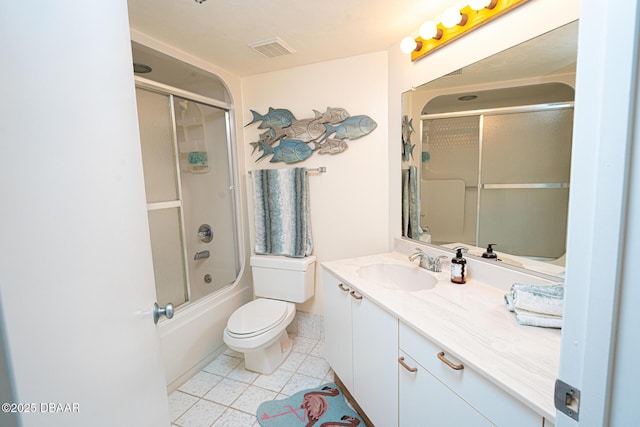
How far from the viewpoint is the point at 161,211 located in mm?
1956

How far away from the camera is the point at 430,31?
149 cm

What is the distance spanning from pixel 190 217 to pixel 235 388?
128 cm

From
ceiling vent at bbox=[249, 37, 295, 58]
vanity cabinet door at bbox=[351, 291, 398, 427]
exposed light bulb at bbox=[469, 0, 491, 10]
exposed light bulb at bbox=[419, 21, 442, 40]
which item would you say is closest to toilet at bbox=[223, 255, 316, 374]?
vanity cabinet door at bbox=[351, 291, 398, 427]

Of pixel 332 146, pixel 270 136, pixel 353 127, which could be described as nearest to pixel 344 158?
pixel 332 146

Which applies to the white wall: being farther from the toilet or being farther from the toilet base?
the toilet base

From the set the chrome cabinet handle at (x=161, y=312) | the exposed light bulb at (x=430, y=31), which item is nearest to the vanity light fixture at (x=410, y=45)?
the exposed light bulb at (x=430, y=31)

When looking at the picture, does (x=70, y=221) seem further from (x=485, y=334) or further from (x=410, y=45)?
(x=410, y=45)

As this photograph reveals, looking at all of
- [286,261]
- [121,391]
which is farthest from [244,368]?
[121,391]

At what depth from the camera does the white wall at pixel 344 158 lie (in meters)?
2.03

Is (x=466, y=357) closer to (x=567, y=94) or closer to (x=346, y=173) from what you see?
(x=567, y=94)

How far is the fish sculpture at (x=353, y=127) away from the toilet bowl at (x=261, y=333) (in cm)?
135

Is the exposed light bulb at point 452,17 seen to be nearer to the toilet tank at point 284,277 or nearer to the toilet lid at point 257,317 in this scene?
the toilet tank at point 284,277

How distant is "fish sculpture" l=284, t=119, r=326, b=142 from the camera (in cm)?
215

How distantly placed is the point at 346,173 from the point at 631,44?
180 cm
